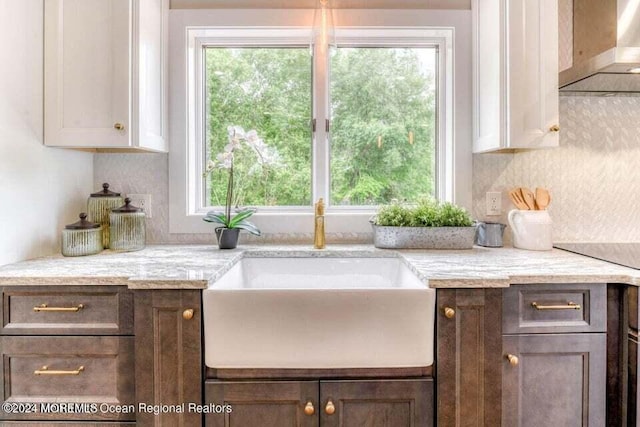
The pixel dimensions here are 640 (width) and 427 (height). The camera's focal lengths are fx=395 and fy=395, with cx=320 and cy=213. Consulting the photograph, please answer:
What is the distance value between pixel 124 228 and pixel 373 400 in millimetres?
1242

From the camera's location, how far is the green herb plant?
69.5 inches

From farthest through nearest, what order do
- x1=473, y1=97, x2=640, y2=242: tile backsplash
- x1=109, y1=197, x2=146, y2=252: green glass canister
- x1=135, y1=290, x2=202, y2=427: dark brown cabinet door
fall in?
x1=473, y1=97, x2=640, y2=242: tile backsplash, x1=109, y1=197, x2=146, y2=252: green glass canister, x1=135, y1=290, x2=202, y2=427: dark brown cabinet door

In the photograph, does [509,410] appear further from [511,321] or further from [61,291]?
[61,291]

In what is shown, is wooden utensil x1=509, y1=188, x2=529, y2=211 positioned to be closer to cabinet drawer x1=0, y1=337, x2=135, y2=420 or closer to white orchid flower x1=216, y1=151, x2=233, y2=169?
white orchid flower x1=216, y1=151, x2=233, y2=169

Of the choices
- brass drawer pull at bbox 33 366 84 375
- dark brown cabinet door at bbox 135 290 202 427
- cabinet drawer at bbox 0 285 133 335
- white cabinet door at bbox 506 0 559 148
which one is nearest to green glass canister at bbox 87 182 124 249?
cabinet drawer at bbox 0 285 133 335

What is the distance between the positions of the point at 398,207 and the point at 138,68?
1248 millimetres

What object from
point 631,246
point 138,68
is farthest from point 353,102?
point 631,246

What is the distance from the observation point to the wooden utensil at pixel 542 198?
6.03 feet

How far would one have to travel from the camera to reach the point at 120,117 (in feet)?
5.18

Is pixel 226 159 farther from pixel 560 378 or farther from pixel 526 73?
pixel 560 378

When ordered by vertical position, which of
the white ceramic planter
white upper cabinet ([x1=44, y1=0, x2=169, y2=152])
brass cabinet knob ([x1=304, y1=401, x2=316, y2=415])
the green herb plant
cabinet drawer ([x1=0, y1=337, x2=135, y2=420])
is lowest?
brass cabinet knob ([x1=304, y1=401, x2=316, y2=415])

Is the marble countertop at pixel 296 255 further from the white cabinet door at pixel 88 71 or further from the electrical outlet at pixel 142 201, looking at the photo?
the white cabinet door at pixel 88 71

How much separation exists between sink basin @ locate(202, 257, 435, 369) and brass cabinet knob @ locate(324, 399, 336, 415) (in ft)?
0.38

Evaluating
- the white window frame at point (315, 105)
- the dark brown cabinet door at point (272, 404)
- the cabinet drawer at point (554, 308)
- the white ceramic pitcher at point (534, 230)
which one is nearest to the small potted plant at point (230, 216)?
the white window frame at point (315, 105)
